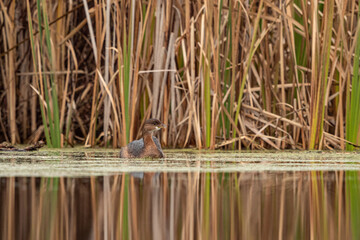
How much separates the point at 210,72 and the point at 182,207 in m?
3.57

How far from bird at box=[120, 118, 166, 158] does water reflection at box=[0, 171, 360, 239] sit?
1476 millimetres

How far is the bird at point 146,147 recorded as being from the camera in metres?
5.56

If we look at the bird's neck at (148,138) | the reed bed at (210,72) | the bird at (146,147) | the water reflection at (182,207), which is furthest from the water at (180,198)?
the reed bed at (210,72)

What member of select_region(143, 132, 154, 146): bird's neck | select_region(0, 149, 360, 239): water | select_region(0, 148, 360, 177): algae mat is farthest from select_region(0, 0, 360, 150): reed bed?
select_region(0, 149, 360, 239): water

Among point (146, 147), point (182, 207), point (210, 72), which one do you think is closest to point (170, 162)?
→ point (146, 147)

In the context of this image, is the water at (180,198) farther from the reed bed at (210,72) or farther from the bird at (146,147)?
the reed bed at (210,72)

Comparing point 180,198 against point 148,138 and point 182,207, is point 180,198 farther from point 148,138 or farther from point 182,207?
point 148,138

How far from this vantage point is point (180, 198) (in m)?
3.02

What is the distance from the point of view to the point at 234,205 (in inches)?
112

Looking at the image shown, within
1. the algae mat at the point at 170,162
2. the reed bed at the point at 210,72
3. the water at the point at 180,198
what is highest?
the reed bed at the point at 210,72

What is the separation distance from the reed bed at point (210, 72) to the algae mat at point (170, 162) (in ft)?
1.21

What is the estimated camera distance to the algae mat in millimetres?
4387

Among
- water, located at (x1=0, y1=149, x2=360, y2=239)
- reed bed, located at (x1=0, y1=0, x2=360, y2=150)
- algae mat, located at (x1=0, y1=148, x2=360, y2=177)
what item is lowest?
algae mat, located at (x1=0, y1=148, x2=360, y2=177)

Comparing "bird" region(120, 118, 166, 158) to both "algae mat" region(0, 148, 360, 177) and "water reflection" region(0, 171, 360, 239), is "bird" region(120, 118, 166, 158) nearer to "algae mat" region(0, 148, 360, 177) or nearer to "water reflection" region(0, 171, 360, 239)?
"algae mat" region(0, 148, 360, 177)
